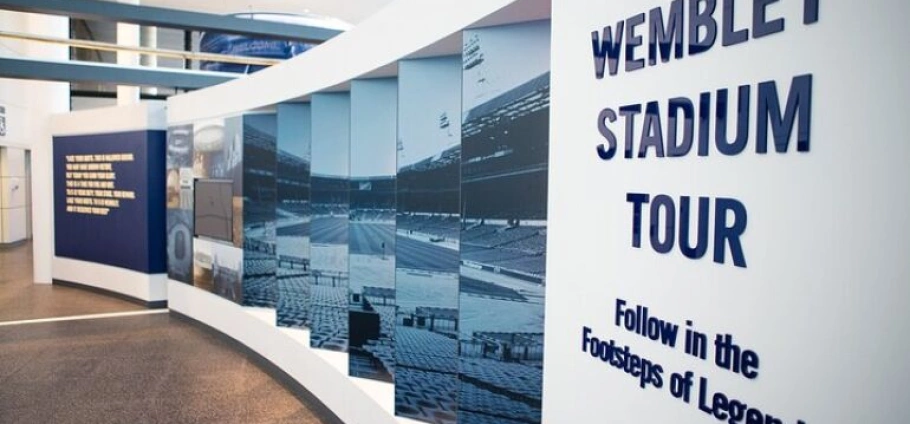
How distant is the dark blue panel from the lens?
9.34 metres

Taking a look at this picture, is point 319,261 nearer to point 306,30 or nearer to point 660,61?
point 660,61

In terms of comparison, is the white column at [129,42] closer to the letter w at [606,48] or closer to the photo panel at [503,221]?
the photo panel at [503,221]

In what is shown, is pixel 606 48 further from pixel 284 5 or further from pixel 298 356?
pixel 284 5

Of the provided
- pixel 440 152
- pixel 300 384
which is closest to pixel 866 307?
pixel 440 152

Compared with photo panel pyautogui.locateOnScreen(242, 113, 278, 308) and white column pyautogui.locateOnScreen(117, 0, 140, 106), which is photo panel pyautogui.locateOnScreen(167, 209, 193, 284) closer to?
photo panel pyautogui.locateOnScreen(242, 113, 278, 308)

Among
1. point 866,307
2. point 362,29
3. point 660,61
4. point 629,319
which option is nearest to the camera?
point 866,307

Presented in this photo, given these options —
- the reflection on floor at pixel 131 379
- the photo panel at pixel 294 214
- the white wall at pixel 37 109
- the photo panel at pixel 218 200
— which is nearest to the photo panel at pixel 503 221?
the reflection on floor at pixel 131 379

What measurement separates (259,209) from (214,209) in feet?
3.69

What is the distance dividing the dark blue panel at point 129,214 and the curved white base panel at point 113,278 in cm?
10

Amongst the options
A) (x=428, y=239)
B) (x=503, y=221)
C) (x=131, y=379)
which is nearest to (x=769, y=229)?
(x=503, y=221)

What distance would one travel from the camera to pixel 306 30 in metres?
10.9

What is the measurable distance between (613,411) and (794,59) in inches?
46.4

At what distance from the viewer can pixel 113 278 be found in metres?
9.99

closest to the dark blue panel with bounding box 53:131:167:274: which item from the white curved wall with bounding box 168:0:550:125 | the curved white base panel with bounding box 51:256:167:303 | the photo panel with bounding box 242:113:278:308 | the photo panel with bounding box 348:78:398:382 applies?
the curved white base panel with bounding box 51:256:167:303
